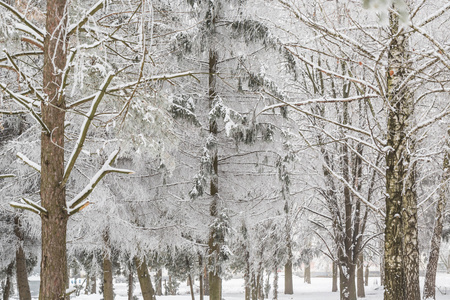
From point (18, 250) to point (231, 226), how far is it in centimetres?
789

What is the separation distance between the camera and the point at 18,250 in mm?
13008

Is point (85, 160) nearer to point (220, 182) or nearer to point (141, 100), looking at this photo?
point (220, 182)

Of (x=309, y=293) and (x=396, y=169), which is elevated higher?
(x=396, y=169)

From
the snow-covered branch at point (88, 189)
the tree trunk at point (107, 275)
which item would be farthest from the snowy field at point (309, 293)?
the snow-covered branch at point (88, 189)

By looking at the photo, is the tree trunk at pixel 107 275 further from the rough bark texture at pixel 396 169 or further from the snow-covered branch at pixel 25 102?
the rough bark texture at pixel 396 169

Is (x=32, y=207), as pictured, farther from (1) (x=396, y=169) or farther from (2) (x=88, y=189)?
(1) (x=396, y=169)

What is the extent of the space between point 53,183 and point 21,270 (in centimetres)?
1034

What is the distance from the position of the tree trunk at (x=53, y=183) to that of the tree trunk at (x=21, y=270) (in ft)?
31.6

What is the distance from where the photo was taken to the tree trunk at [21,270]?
40.5ft

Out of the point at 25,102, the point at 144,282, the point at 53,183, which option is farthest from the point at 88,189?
the point at 144,282

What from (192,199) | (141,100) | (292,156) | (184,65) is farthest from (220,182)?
(141,100)

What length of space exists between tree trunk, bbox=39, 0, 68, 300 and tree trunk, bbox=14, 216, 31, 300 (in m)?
9.65

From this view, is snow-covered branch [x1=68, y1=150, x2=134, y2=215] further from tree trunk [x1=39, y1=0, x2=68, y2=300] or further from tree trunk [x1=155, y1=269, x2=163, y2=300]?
tree trunk [x1=155, y1=269, x2=163, y2=300]

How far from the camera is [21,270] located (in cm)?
1286
